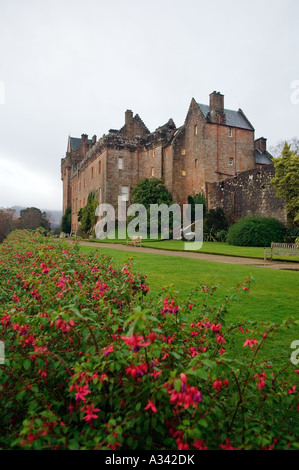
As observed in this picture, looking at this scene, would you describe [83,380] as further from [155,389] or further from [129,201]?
[129,201]

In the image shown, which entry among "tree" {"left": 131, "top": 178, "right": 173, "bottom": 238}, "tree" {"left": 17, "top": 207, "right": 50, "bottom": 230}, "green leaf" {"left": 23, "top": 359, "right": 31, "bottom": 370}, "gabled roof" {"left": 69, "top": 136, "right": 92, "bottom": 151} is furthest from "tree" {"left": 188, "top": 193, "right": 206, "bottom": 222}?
"tree" {"left": 17, "top": 207, "right": 50, "bottom": 230}

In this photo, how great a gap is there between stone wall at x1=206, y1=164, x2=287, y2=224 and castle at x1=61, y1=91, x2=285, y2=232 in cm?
19

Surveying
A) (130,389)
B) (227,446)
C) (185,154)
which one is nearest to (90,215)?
(185,154)

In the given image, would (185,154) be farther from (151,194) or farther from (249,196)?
(249,196)

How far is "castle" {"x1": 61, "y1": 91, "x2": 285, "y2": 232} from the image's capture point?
3209cm

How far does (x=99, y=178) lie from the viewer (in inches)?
1521

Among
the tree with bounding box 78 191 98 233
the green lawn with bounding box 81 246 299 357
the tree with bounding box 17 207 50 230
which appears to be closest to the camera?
the green lawn with bounding box 81 246 299 357

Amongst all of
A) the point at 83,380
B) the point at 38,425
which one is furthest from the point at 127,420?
the point at 38,425

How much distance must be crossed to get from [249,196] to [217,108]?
12613 mm

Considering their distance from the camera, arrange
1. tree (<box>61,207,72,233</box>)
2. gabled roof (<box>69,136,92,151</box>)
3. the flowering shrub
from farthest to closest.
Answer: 1. gabled roof (<box>69,136,92,151</box>)
2. tree (<box>61,207,72,233</box>)
3. the flowering shrub

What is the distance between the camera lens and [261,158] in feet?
119

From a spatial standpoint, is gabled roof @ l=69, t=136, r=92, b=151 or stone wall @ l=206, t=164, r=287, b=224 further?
gabled roof @ l=69, t=136, r=92, b=151

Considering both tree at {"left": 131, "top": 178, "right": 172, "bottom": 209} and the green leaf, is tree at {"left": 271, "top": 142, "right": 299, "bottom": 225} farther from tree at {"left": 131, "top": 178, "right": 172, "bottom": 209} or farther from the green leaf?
tree at {"left": 131, "top": 178, "right": 172, "bottom": 209}

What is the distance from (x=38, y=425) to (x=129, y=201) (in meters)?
35.2
